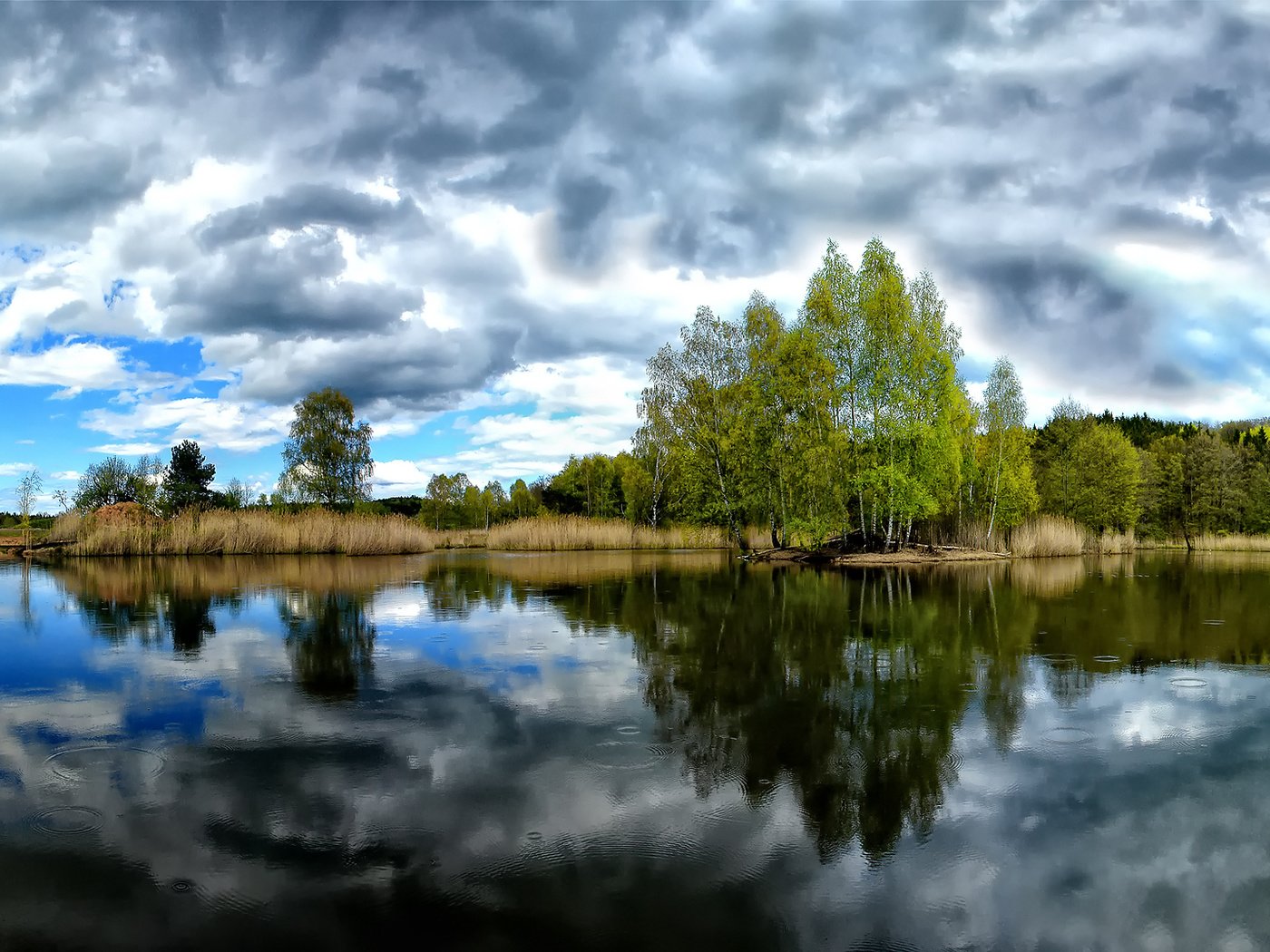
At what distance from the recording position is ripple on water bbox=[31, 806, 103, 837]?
492cm

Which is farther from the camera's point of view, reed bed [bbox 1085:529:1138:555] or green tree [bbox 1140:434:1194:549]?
green tree [bbox 1140:434:1194:549]

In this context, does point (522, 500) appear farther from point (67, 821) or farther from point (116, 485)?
point (67, 821)

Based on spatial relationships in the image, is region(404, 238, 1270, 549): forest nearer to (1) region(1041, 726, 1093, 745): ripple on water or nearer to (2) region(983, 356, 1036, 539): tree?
(2) region(983, 356, 1036, 539): tree

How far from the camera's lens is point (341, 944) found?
3551 mm

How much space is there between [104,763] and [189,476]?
201ft

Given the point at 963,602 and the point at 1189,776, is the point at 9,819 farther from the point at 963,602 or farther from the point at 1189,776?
the point at 963,602

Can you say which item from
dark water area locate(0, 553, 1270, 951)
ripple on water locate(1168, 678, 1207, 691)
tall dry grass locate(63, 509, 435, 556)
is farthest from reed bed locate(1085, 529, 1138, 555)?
ripple on water locate(1168, 678, 1207, 691)

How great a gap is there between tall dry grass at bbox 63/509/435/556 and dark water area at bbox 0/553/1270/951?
29.3 metres

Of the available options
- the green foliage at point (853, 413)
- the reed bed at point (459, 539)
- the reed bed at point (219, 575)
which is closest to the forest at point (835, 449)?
the green foliage at point (853, 413)

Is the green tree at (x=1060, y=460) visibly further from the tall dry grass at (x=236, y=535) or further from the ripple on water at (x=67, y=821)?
the ripple on water at (x=67, y=821)

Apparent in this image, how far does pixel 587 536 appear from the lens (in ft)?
163

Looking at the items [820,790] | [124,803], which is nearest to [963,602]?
[820,790]

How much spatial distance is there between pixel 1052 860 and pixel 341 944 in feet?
12.4

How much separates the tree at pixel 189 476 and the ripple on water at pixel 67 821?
2231 inches
